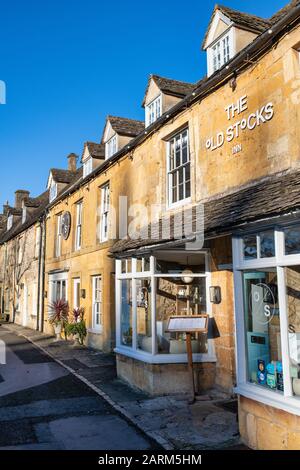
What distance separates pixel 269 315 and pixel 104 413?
353 centimetres

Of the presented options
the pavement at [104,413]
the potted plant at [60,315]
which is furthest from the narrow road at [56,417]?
the potted plant at [60,315]

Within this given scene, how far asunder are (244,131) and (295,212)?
348 cm

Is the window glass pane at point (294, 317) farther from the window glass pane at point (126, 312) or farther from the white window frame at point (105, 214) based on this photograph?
the white window frame at point (105, 214)

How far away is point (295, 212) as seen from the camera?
464 cm

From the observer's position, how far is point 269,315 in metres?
5.66

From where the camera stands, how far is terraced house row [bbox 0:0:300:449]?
5.23m

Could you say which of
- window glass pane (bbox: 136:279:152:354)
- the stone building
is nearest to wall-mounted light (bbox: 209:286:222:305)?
window glass pane (bbox: 136:279:152:354)

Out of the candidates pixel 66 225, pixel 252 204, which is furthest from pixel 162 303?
pixel 66 225

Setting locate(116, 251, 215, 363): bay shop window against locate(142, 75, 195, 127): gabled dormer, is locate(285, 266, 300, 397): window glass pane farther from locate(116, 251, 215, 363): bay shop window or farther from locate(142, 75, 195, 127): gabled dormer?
locate(142, 75, 195, 127): gabled dormer

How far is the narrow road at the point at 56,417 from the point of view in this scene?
567 cm

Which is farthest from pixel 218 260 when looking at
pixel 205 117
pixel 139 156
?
pixel 139 156

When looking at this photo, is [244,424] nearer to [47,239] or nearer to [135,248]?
[135,248]

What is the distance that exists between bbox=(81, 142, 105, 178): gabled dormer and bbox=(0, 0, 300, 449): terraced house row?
1.71 metres

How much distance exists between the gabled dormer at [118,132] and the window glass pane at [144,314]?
6.05 meters
